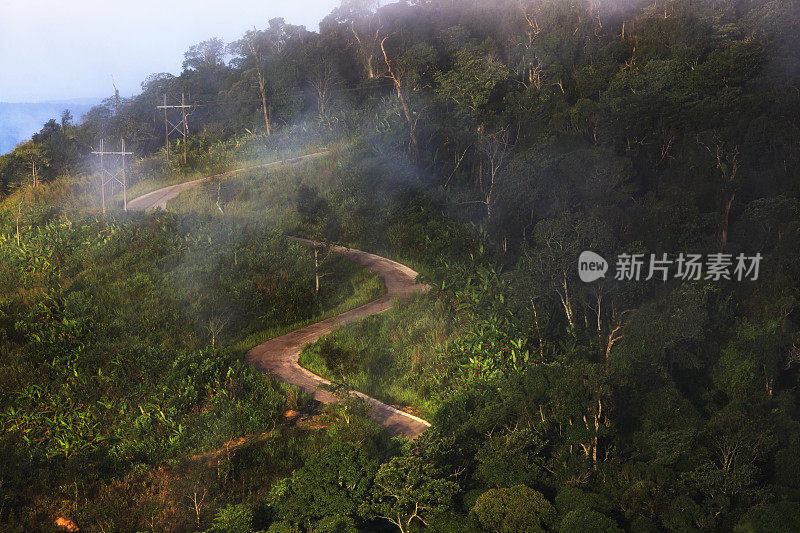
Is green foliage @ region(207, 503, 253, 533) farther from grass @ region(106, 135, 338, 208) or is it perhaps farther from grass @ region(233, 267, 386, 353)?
grass @ region(106, 135, 338, 208)

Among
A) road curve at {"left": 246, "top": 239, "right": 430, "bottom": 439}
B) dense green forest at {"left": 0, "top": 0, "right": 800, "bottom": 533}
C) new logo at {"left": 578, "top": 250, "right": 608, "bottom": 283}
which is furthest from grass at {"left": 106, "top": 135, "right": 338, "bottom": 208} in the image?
new logo at {"left": 578, "top": 250, "right": 608, "bottom": 283}

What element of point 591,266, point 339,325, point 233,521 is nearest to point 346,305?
point 339,325

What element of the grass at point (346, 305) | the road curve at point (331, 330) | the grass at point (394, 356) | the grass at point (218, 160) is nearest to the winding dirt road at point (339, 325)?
the road curve at point (331, 330)

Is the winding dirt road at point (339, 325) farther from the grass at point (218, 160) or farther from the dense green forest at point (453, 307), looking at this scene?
the grass at point (218, 160)

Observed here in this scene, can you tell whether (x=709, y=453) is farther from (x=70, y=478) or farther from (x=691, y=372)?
(x=70, y=478)

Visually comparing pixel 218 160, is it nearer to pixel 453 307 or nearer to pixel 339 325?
pixel 339 325
